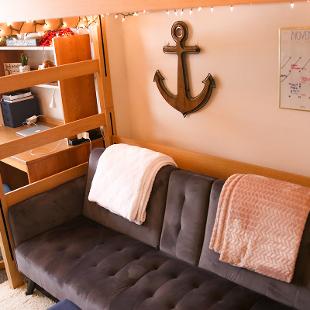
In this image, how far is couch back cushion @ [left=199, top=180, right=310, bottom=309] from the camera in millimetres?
1849

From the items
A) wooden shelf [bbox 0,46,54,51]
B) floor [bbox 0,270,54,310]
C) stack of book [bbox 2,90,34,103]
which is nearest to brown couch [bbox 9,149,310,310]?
floor [bbox 0,270,54,310]

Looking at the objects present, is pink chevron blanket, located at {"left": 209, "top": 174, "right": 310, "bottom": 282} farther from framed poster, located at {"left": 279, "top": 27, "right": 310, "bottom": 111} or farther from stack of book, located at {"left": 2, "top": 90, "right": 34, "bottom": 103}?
stack of book, located at {"left": 2, "top": 90, "right": 34, "bottom": 103}

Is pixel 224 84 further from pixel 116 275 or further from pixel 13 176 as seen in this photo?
pixel 13 176

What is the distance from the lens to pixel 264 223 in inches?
76.3

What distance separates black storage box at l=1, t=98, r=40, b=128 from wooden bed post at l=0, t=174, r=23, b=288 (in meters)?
1.17

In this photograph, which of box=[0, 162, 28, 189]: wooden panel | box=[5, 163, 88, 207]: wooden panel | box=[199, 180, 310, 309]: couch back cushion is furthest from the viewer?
box=[0, 162, 28, 189]: wooden panel

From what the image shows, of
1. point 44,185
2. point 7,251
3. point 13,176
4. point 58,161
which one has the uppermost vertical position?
point 58,161

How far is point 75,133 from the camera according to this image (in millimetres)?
2934

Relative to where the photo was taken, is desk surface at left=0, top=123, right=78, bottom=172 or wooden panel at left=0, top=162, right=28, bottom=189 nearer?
desk surface at left=0, top=123, right=78, bottom=172

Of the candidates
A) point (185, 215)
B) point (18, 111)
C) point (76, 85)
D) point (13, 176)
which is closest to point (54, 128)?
point (76, 85)

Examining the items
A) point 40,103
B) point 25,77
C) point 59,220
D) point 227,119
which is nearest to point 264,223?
point 227,119

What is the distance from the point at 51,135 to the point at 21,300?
1.07 meters

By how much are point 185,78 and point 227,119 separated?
396mm

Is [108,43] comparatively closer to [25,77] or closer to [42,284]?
[25,77]
